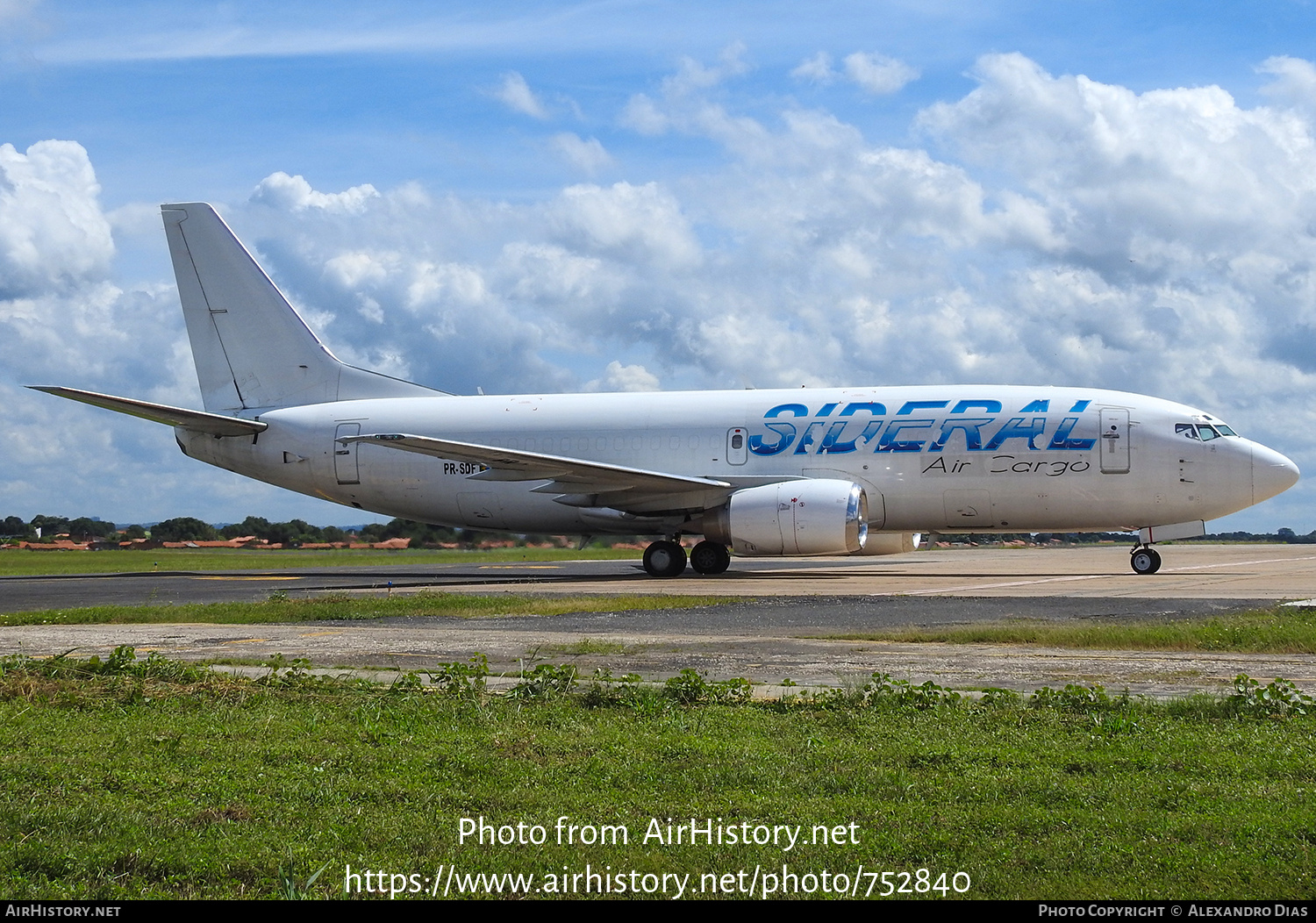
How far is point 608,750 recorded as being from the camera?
6117mm

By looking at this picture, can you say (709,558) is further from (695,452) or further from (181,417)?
(181,417)

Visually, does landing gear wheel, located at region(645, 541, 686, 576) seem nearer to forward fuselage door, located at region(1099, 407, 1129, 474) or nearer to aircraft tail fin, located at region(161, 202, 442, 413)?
aircraft tail fin, located at region(161, 202, 442, 413)

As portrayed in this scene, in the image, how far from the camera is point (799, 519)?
927 inches

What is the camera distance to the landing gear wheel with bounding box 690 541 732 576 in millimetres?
26328

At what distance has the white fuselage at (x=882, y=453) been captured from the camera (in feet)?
78.5

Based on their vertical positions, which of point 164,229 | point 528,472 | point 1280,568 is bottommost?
point 1280,568

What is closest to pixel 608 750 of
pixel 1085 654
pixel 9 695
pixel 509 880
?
pixel 509 880

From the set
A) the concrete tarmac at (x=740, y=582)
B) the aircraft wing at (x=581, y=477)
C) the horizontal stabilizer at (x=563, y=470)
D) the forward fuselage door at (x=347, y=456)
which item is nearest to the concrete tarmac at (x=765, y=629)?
the concrete tarmac at (x=740, y=582)

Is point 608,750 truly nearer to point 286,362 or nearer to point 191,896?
point 191,896

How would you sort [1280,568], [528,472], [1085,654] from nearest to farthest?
1. [1085,654]
2. [528,472]
3. [1280,568]

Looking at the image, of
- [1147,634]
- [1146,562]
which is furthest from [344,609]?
[1146,562]

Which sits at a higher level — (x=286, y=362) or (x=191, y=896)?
(x=286, y=362)

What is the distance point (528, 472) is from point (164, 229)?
1226 centimetres

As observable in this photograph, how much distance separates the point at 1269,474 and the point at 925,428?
22.0 ft
